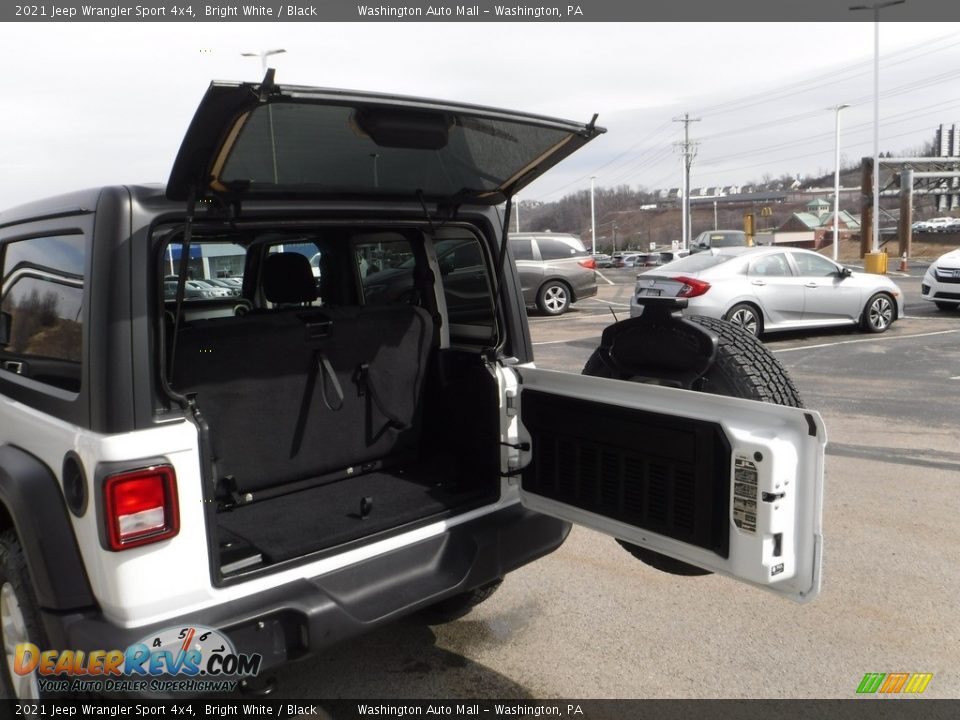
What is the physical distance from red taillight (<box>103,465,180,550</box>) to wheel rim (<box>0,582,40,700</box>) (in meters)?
0.62

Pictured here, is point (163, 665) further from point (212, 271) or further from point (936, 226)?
point (936, 226)

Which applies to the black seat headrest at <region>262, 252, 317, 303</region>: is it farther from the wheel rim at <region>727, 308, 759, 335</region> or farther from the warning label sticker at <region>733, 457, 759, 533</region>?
the wheel rim at <region>727, 308, 759, 335</region>

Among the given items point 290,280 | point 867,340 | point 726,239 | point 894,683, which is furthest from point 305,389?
point 726,239

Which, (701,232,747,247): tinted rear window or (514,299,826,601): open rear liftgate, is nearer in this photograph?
(514,299,826,601): open rear liftgate

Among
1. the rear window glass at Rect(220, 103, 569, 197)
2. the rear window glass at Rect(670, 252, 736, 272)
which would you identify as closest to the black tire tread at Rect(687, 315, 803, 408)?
the rear window glass at Rect(220, 103, 569, 197)

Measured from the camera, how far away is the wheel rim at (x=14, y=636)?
2.49 metres

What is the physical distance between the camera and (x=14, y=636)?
2611 mm

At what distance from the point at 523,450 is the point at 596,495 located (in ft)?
1.27

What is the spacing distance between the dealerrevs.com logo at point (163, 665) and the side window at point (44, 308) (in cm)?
79

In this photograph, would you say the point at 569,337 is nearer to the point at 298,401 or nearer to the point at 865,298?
the point at 865,298

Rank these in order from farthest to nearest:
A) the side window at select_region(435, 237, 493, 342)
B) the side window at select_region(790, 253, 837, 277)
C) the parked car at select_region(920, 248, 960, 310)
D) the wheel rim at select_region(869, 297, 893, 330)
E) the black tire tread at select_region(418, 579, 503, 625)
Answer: the parked car at select_region(920, 248, 960, 310) < the wheel rim at select_region(869, 297, 893, 330) < the side window at select_region(790, 253, 837, 277) < the side window at select_region(435, 237, 493, 342) < the black tire tread at select_region(418, 579, 503, 625)

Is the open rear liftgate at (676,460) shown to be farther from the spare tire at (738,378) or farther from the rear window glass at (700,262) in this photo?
the rear window glass at (700,262)

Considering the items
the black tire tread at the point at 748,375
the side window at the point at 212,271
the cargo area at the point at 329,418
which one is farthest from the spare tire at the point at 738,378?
the side window at the point at 212,271

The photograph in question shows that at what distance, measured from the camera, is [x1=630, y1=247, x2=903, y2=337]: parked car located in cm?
1105
